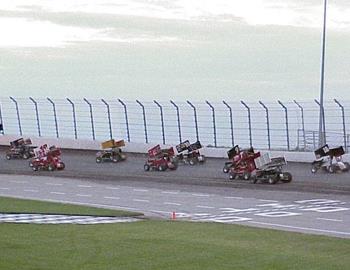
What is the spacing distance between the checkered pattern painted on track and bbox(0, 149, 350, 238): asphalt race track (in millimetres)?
2387

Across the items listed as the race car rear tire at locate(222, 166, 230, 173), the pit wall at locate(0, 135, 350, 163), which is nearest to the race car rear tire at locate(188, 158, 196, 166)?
the pit wall at locate(0, 135, 350, 163)

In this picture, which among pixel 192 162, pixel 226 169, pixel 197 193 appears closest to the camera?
pixel 197 193

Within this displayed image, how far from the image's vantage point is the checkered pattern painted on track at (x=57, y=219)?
92.8ft

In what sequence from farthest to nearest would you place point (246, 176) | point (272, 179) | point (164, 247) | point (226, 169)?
point (226, 169), point (246, 176), point (272, 179), point (164, 247)

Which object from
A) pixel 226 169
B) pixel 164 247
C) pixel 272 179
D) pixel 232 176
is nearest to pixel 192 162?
pixel 226 169

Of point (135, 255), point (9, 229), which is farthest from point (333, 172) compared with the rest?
point (135, 255)

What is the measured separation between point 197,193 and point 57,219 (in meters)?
12.6

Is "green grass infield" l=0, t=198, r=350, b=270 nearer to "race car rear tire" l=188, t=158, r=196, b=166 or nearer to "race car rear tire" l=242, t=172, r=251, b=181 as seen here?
"race car rear tire" l=242, t=172, r=251, b=181

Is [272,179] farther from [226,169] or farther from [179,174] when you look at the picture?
[179,174]

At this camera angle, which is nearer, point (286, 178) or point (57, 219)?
point (57, 219)

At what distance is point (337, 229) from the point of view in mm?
27219

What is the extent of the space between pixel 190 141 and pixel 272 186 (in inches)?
572

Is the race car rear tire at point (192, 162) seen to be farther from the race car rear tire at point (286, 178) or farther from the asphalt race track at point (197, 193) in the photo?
the race car rear tire at point (286, 178)

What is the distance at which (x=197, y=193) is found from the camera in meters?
41.2
